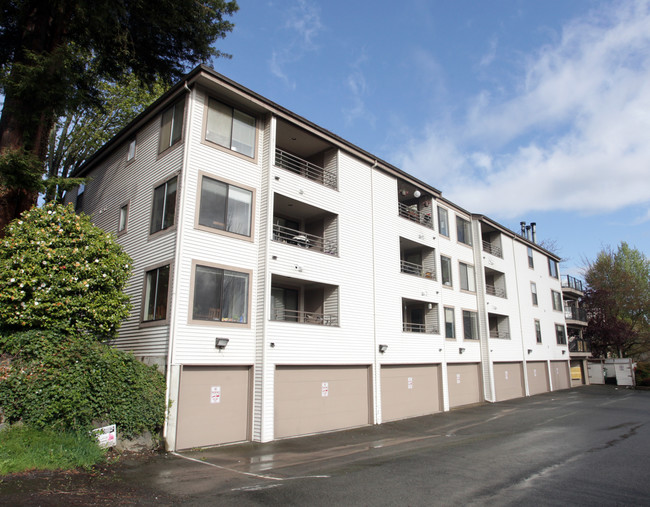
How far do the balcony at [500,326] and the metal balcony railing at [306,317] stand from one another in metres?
16.7

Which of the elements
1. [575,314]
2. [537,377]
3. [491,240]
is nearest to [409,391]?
[491,240]

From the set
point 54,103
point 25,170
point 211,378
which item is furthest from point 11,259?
point 211,378

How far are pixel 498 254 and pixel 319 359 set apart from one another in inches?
834

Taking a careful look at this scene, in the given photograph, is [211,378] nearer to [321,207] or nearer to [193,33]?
[321,207]

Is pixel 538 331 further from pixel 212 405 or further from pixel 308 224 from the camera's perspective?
pixel 212 405

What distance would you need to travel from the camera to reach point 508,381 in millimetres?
29672

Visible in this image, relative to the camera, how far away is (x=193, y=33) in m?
16.6

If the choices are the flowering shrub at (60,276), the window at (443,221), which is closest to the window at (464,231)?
the window at (443,221)

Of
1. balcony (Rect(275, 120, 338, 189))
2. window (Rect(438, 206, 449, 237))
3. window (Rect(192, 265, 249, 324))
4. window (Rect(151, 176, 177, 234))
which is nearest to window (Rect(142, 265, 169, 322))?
window (Rect(192, 265, 249, 324))

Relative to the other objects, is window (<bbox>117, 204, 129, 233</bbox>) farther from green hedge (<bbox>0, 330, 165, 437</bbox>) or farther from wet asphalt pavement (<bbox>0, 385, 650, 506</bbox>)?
wet asphalt pavement (<bbox>0, 385, 650, 506</bbox>)

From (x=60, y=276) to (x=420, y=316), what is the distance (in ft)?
59.1

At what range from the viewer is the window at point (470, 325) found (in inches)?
1047

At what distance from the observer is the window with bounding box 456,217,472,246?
93.4ft

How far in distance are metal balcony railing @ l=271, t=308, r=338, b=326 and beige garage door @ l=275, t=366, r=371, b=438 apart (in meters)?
1.85
